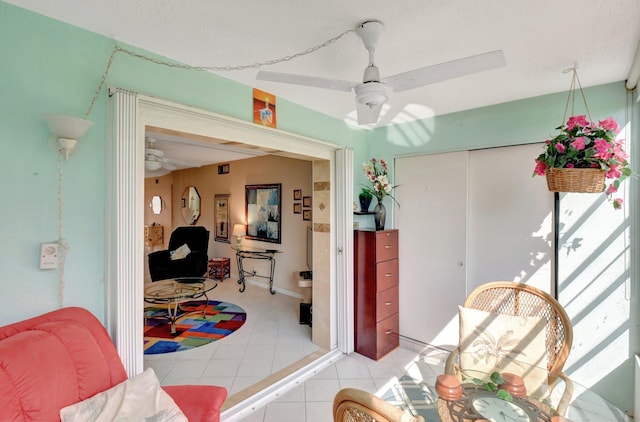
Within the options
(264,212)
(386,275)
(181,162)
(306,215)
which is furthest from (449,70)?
(181,162)

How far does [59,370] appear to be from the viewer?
3.81ft

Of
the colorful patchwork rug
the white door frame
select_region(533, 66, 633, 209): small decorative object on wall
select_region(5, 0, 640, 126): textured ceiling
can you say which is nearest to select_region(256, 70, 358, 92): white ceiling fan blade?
select_region(5, 0, 640, 126): textured ceiling

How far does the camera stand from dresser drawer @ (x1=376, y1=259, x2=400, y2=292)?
3.02m

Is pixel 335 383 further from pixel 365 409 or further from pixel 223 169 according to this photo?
pixel 223 169

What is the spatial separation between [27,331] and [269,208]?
421 cm

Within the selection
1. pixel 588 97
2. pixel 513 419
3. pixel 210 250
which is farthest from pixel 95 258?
pixel 210 250

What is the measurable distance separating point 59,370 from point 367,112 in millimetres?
1819

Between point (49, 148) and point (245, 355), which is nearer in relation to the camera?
point (49, 148)

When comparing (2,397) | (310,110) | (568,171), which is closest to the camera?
(2,397)

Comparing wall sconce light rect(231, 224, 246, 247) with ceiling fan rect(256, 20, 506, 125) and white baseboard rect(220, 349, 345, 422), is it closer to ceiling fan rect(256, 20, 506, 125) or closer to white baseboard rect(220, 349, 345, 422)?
white baseboard rect(220, 349, 345, 422)

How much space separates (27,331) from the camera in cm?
121

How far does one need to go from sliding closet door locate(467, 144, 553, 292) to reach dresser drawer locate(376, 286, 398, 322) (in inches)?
29.1

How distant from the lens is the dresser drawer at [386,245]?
3004 millimetres

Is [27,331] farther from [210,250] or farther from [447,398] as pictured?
[210,250]
